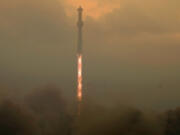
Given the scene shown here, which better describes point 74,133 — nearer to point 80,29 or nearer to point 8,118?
point 8,118

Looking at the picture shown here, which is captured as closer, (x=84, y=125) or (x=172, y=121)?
(x=84, y=125)

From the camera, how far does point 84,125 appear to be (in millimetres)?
30562

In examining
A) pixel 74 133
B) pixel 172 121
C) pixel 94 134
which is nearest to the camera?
pixel 94 134

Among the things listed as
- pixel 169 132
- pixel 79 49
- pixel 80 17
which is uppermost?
pixel 80 17

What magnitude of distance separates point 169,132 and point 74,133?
979cm

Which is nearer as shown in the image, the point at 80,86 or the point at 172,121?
the point at 80,86

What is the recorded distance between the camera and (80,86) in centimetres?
3106

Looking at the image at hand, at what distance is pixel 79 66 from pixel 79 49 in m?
1.78

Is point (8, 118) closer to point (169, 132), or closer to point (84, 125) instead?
point (84, 125)

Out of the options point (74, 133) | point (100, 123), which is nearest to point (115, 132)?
point (100, 123)

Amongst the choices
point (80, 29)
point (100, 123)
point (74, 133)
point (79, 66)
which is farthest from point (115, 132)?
point (80, 29)

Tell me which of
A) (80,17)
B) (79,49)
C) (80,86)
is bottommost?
(80,86)

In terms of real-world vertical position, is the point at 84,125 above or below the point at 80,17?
below

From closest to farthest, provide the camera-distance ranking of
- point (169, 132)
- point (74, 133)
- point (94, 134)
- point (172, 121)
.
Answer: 1. point (94, 134)
2. point (74, 133)
3. point (169, 132)
4. point (172, 121)
